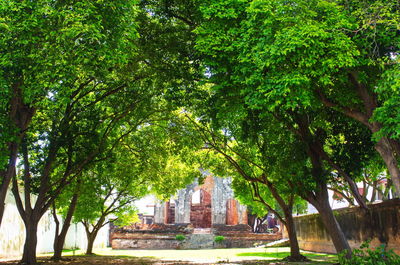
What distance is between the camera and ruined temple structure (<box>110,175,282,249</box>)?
34.1m

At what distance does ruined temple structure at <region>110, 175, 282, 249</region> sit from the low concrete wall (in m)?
9.33

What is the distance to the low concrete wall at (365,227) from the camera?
13.7 m

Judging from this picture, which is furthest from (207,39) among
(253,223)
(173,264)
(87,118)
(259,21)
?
(253,223)

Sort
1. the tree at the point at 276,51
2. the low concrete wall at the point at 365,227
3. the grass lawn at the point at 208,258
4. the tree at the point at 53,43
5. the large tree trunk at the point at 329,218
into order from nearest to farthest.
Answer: the tree at the point at 276,51 → the tree at the point at 53,43 → the large tree trunk at the point at 329,218 → the low concrete wall at the point at 365,227 → the grass lawn at the point at 208,258

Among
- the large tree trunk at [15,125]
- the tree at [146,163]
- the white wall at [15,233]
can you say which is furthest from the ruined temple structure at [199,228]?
the large tree trunk at [15,125]

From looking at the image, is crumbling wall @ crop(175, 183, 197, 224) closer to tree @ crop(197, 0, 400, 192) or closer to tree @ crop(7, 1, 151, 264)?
tree @ crop(7, 1, 151, 264)

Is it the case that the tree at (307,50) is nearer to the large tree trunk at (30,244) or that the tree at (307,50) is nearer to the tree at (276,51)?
the tree at (276,51)

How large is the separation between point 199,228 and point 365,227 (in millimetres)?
23872

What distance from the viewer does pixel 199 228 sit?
38375 mm

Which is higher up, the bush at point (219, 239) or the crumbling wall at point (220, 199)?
the crumbling wall at point (220, 199)

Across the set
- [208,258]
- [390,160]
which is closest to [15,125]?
[390,160]

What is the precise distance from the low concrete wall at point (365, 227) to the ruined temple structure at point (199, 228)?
9.33m

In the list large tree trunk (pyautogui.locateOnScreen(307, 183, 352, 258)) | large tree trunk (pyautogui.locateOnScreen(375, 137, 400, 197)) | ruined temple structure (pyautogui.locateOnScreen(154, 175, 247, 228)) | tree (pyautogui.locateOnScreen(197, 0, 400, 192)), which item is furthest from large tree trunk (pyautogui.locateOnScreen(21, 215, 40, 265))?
ruined temple structure (pyautogui.locateOnScreen(154, 175, 247, 228))

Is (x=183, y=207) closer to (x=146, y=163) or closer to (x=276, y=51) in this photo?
(x=146, y=163)
